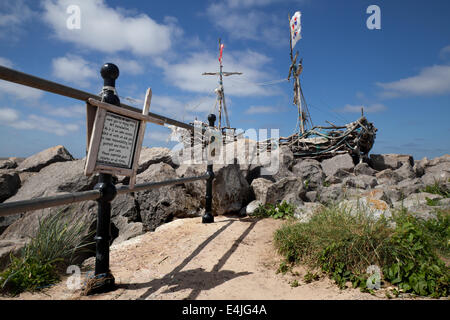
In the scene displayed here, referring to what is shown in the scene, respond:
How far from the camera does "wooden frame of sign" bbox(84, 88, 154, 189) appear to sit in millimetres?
2074

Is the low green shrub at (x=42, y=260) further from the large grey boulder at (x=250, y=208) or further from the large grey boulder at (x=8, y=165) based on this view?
the large grey boulder at (x=8, y=165)

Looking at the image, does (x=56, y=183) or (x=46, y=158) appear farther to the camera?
(x=46, y=158)

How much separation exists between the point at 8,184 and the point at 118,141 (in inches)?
205

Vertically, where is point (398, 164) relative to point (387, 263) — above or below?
above

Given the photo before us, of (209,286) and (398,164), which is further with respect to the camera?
(398,164)

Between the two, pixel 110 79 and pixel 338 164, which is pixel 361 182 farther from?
pixel 110 79

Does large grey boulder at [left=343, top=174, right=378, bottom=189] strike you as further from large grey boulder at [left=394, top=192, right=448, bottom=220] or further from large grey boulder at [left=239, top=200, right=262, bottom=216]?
large grey boulder at [left=239, top=200, right=262, bottom=216]

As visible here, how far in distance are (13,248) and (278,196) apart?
3879 millimetres

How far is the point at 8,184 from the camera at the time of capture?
6.00 meters

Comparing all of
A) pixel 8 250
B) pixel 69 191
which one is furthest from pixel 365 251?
pixel 69 191

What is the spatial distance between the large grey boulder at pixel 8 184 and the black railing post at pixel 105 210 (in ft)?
15.8
